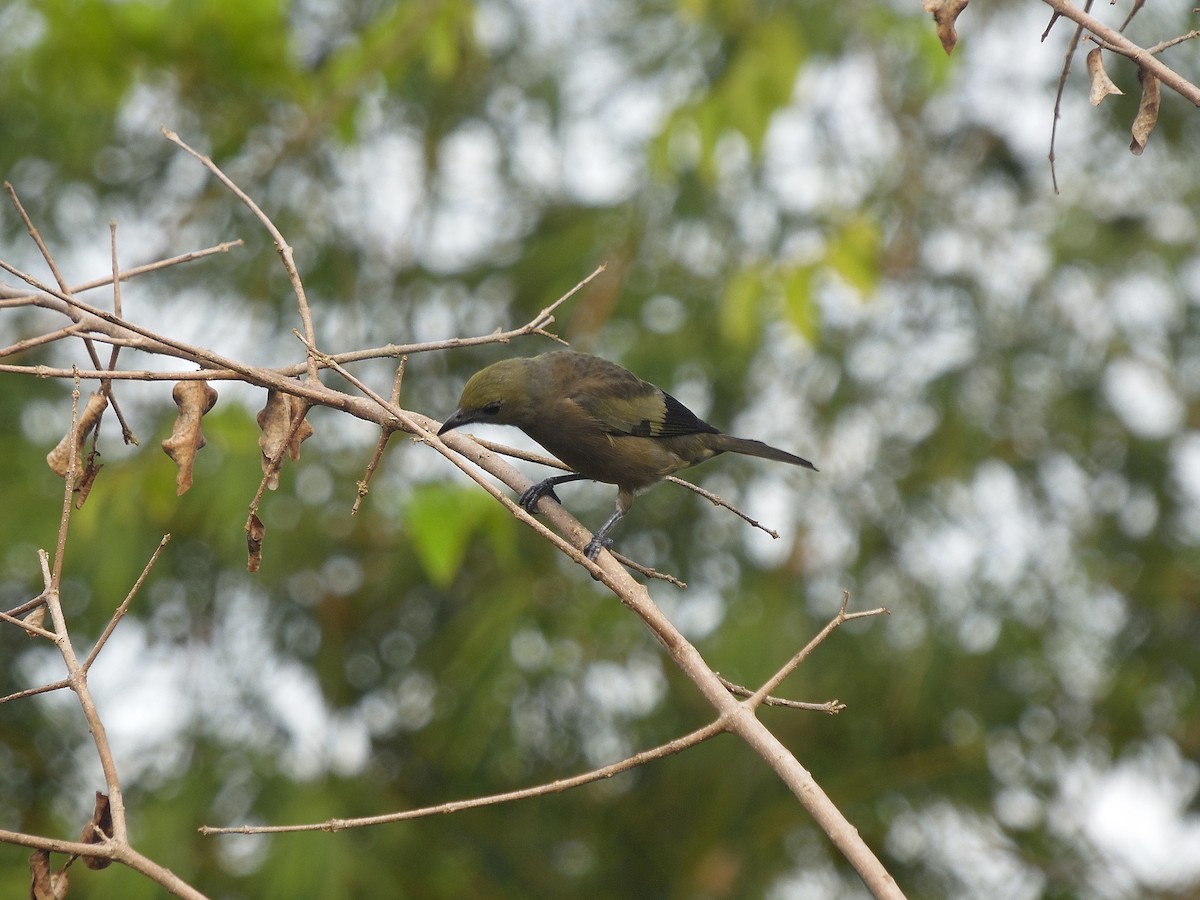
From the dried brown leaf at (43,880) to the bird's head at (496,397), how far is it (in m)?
2.10

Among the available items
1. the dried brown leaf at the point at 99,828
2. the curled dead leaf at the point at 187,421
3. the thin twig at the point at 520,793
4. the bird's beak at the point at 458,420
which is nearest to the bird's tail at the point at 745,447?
the bird's beak at the point at 458,420

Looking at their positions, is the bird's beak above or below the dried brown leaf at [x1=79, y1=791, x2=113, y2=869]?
above

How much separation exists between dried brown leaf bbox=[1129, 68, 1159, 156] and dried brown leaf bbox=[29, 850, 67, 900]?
89.0 inches

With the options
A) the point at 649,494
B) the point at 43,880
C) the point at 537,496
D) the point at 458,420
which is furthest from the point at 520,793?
the point at 649,494

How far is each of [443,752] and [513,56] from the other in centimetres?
448

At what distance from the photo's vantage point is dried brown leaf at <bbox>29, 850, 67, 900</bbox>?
215 centimetres

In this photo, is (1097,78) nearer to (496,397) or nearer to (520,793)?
(520,793)

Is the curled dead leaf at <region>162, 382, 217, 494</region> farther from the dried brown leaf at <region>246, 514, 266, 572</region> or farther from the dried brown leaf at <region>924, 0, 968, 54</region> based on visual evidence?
the dried brown leaf at <region>924, 0, 968, 54</region>

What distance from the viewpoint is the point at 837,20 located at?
23.5ft

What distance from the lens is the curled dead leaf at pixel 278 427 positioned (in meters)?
2.53

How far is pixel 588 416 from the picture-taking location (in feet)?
15.0

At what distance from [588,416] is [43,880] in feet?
8.84

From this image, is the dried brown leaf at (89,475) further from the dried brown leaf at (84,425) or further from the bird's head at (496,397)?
the bird's head at (496,397)

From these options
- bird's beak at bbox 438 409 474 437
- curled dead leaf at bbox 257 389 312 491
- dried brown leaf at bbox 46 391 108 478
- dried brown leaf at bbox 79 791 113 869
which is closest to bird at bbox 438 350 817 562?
bird's beak at bbox 438 409 474 437
